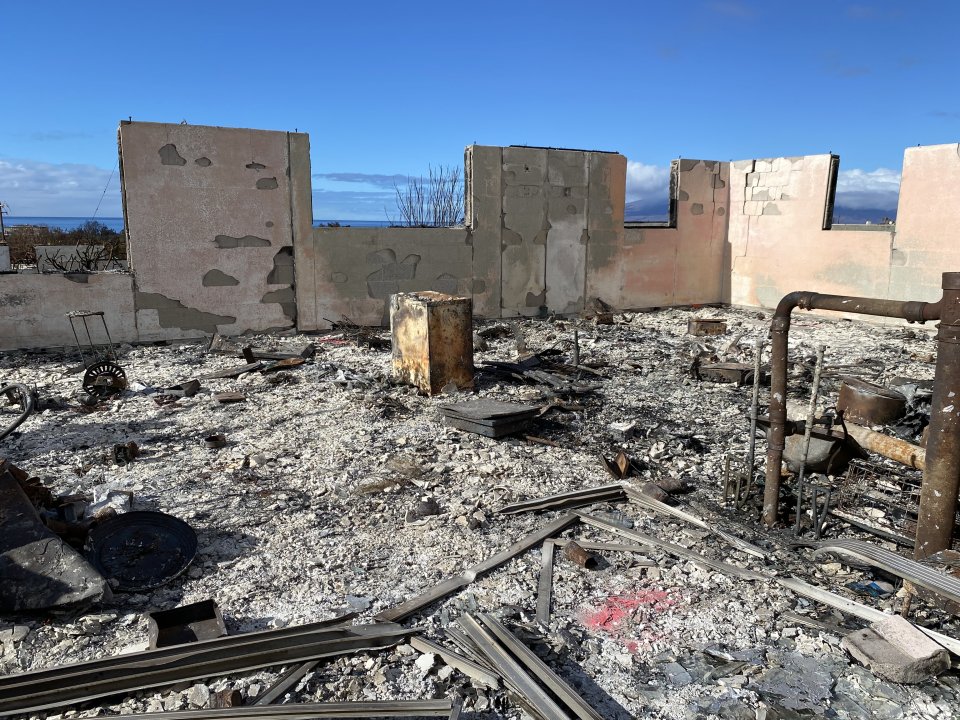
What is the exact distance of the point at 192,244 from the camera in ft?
32.9

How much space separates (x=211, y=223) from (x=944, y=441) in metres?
9.38

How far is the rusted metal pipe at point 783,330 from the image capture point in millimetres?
3398

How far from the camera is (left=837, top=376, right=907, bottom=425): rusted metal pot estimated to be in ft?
19.5

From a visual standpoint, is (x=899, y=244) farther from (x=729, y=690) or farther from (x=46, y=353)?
(x=46, y=353)

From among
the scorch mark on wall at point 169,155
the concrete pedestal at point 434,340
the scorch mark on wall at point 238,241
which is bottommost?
the concrete pedestal at point 434,340

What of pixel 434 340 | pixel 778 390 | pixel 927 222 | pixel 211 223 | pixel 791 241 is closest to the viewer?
pixel 778 390

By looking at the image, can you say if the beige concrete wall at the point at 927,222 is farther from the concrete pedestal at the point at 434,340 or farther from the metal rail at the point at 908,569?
the metal rail at the point at 908,569

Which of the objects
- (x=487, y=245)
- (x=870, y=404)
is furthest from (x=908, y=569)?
(x=487, y=245)

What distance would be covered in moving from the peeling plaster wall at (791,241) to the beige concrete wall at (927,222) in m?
0.30

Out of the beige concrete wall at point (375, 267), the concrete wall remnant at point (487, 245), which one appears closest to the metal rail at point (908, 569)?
the beige concrete wall at point (375, 267)

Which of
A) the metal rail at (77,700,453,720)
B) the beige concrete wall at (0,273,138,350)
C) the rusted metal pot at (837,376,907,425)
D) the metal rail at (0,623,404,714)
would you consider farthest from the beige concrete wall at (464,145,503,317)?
the metal rail at (77,700,453,720)

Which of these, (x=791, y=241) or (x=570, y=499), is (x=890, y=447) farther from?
(x=791, y=241)

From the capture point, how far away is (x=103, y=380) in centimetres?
741

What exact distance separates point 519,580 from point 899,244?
10.7m
